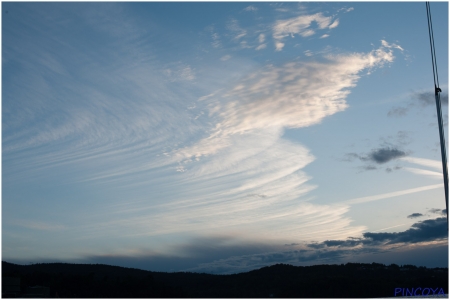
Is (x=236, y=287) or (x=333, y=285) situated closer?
(x=333, y=285)

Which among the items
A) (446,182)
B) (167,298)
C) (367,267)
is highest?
(446,182)

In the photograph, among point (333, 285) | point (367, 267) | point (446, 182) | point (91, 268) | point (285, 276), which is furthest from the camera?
point (91, 268)

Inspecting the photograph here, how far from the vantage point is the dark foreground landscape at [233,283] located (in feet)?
202

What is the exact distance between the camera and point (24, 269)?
266ft

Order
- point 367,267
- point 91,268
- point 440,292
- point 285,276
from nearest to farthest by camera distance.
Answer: point 440,292 → point 367,267 → point 285,276 → point 91,268

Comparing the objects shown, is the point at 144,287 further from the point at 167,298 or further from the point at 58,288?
the point at 58,288

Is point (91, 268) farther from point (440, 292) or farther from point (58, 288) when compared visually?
point (440, 292)

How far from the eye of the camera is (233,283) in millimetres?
85438

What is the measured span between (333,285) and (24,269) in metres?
52.5

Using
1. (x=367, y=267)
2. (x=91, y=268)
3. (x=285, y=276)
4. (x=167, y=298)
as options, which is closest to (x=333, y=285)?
(x=367, y=267)

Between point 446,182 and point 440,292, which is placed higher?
point 446,182

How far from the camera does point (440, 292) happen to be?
88.7 feet

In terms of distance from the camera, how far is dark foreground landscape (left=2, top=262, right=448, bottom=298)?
202ft

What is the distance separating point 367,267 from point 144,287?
36.5 m
